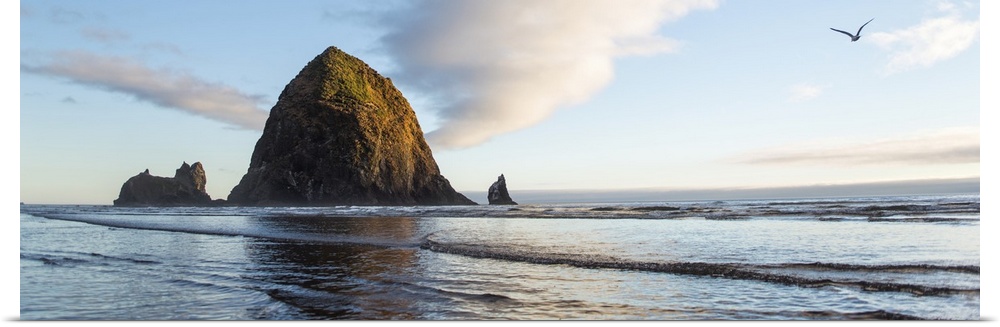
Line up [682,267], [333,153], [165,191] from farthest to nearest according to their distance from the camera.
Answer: [165,191], [333,153], [682,267]

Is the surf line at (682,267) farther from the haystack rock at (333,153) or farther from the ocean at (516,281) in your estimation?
the haystack rock at (333,153)

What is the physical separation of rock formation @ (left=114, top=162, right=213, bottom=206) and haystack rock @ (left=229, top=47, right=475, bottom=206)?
82.4 ft

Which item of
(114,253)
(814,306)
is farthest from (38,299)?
(814,306)

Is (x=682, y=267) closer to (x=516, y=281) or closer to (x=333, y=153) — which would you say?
Result: (x=516, y=281)

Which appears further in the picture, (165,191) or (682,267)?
(165,191)

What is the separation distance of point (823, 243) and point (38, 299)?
1726cm

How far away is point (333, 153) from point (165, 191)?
48.7 metres

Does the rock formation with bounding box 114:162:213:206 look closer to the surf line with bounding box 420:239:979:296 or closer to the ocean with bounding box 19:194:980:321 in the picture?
the ocean with bounding box 19:194:980:321

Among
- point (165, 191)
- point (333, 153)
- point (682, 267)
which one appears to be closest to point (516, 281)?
point (682, 267)

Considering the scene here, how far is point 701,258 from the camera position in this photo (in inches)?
463

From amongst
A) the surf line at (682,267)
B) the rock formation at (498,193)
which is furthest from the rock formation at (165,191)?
the surf line at (682,267)

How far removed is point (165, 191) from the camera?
363 feet
